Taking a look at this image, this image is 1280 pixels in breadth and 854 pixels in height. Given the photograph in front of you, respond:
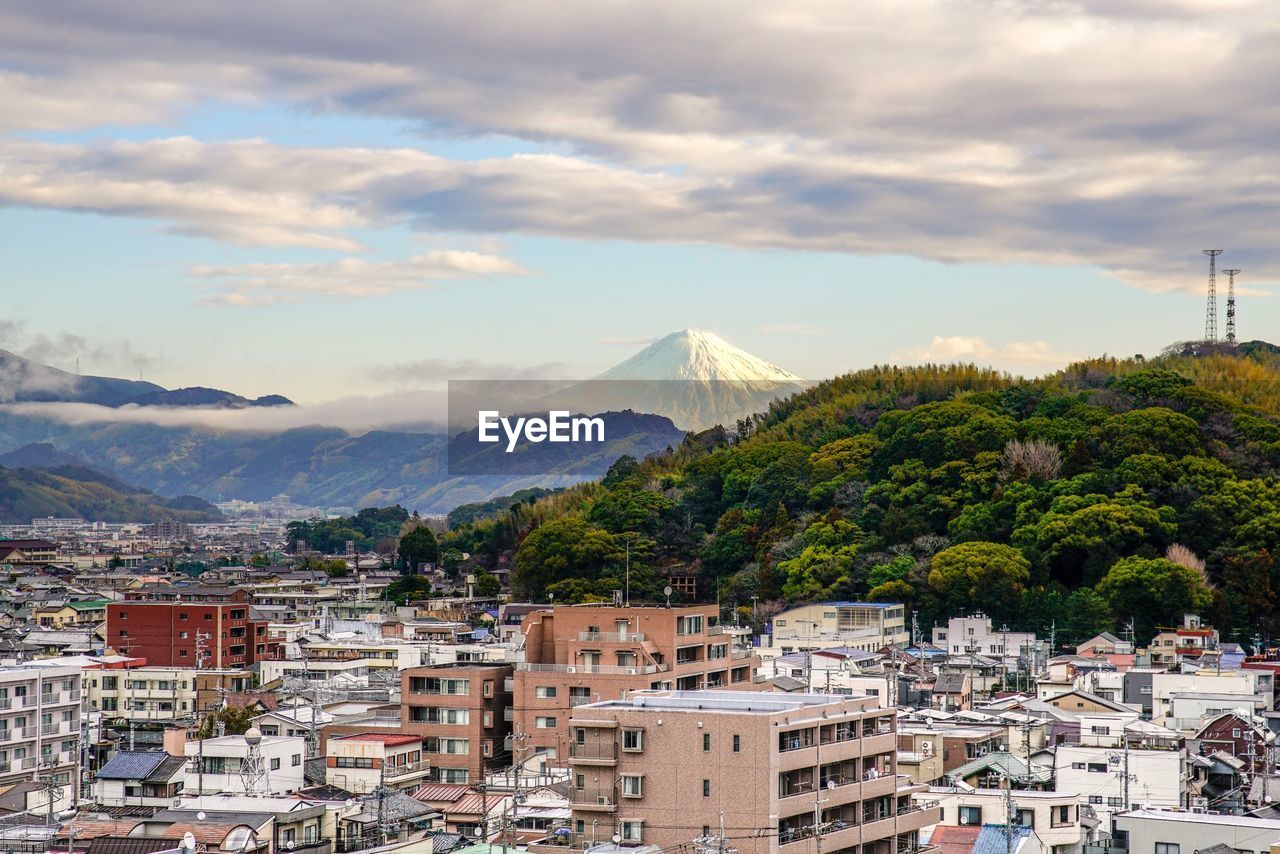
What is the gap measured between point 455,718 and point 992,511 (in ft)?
119

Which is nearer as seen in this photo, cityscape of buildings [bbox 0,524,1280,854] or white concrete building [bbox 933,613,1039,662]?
cityscape of buildings [bbox 0,524,1280,854]

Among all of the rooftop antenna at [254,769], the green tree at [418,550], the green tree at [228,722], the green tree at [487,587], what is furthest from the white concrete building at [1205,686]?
the green tree at [418,550]

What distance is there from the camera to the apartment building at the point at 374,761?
2648 centimetres

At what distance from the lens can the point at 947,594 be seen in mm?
56844

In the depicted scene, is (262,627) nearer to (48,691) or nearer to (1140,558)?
(48,691)

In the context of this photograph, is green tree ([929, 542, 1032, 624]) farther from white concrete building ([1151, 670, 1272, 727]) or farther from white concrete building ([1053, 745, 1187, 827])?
white concrete building ([1053, 745, 1187, 827])

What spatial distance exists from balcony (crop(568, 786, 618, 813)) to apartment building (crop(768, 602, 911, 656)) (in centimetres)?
3215

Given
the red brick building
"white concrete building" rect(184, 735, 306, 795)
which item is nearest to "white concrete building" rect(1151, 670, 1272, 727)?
"white concrete building" rect(184, 735, 306, 795)

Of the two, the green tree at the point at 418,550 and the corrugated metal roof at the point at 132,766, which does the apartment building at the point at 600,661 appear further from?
the green tree at the point at 418,550

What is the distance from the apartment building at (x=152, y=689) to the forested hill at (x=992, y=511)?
2197 cm

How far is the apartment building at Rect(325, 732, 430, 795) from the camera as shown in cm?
2648

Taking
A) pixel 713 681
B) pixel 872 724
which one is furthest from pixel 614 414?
pixel 872 724

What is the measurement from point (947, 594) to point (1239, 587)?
8.77 metres

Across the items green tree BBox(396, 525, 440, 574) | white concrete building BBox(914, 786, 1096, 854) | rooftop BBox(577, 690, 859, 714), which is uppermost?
green tree BBox(396, 525, 440, 574)
